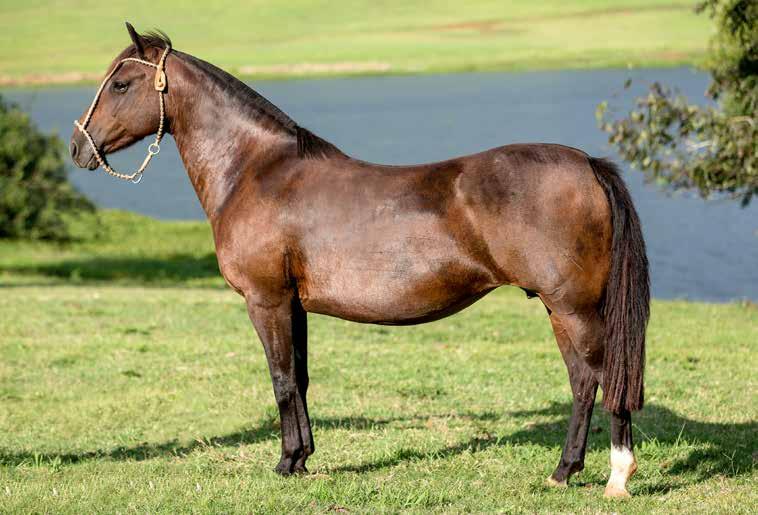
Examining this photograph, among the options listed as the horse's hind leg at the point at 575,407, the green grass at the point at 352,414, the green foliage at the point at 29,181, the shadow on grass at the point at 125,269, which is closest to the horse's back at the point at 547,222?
the horse's hind leg at the point at 575,407

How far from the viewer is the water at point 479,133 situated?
25.0 metres

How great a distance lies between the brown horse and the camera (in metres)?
5.45

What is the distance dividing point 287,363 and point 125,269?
56.6 feet

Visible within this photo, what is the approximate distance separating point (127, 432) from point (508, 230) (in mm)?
4085

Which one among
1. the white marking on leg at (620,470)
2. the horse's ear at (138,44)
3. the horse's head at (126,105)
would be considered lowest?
the white marking on leg at (620,470)

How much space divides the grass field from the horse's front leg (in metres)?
72.0

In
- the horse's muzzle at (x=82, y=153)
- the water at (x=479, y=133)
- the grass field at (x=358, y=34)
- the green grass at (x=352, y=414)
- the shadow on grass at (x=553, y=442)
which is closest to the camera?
the green grass at (x=352, y=414)

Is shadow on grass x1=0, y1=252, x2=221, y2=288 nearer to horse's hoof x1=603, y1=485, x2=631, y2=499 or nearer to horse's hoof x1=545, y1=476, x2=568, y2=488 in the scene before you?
horse's hoof x1=545, y1=476, x2=568, y2=488

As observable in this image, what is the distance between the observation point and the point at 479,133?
1859 inches

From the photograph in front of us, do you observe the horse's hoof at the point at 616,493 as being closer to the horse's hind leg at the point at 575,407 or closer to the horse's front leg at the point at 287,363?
the horse's hind leg at the point at 575,407

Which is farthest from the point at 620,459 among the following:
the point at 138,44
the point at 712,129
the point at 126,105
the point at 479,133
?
the point at 479,133

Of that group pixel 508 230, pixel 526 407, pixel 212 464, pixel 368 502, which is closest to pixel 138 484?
pixel 212 464

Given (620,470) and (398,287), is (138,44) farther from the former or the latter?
(620,470)

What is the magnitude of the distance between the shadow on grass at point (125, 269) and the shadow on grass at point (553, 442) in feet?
44.5
